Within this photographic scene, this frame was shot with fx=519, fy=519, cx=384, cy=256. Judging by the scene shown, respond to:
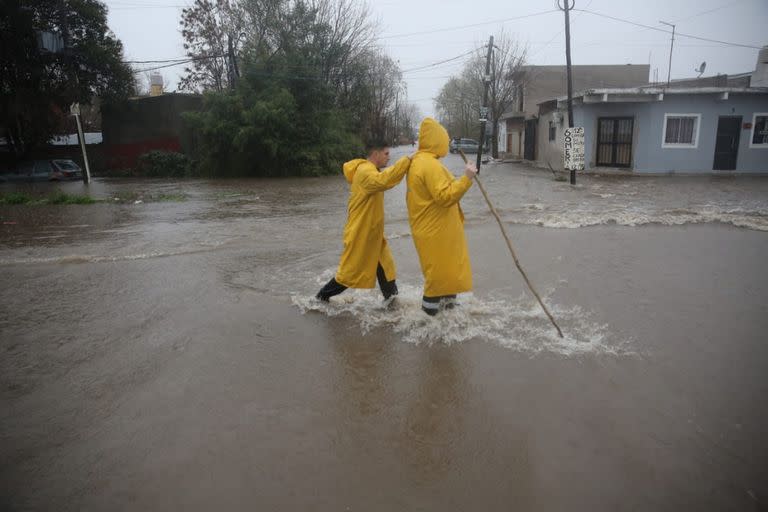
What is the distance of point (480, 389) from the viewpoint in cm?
366

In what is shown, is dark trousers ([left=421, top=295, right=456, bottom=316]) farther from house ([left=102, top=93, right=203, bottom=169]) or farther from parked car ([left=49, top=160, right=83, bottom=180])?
house ([left=102, top=93, right=203, bottom=169])

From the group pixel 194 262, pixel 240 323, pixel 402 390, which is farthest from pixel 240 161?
pixel 402 390

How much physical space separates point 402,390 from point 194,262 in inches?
198

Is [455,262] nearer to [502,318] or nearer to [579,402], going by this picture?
[502,318]

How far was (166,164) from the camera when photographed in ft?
90.3

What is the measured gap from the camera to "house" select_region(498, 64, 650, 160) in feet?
116

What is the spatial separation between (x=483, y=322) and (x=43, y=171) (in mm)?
25916

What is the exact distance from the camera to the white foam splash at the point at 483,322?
4332 millimetres

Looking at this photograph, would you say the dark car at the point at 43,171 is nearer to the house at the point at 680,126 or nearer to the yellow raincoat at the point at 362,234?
the house at the point at 680,126

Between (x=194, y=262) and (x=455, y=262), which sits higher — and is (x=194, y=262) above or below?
below

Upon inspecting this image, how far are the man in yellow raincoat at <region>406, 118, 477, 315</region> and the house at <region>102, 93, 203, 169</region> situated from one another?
27.2 meters

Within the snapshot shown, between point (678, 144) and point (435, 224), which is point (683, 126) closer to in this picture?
point (678, 144)

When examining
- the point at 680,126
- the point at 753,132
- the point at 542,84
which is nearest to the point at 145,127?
the point at 542,84

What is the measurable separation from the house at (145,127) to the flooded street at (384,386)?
23056mm
